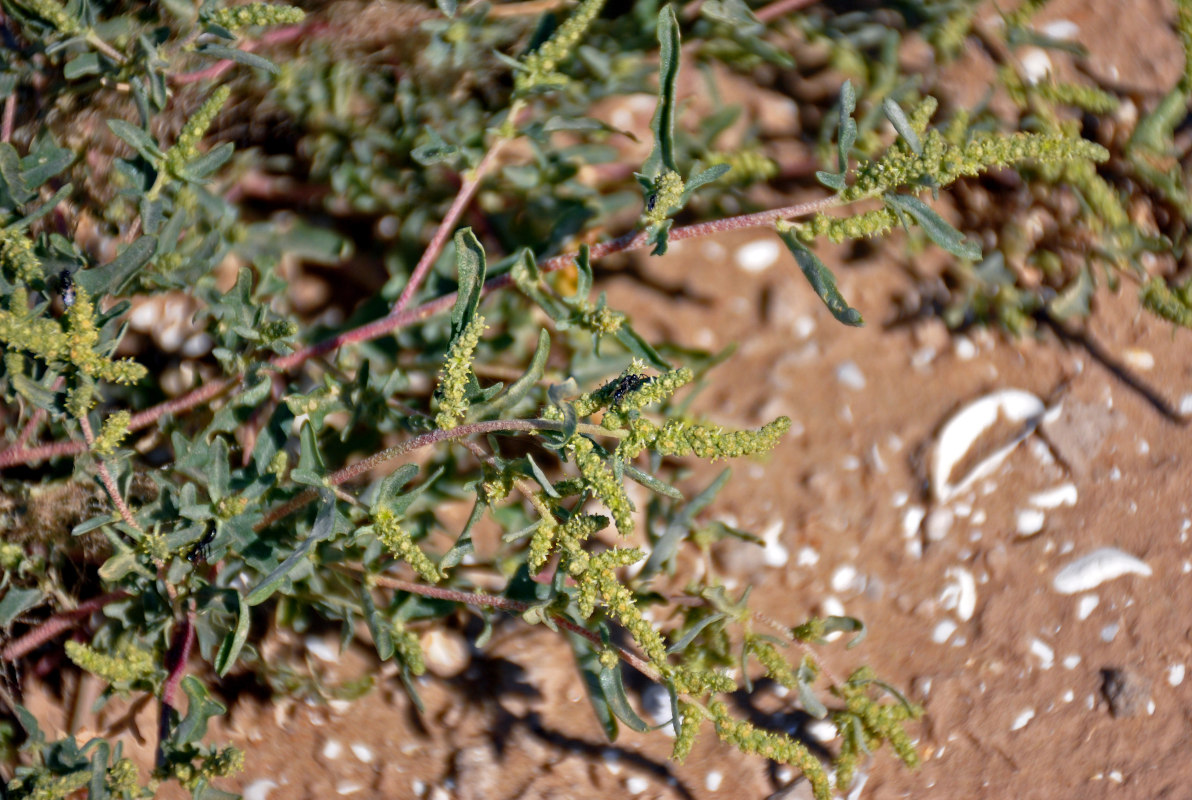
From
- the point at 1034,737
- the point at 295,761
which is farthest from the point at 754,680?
the point at 295,761

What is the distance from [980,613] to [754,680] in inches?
25.6

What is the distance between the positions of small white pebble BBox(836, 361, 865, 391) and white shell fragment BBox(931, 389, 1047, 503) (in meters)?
0.25

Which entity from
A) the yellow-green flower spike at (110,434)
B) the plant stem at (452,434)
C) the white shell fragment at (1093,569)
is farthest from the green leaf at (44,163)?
the white shell fragment at (1093,569)

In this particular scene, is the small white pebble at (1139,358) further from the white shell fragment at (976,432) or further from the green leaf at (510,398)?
the green leaf at (510,398)

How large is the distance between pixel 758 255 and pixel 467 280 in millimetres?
1150

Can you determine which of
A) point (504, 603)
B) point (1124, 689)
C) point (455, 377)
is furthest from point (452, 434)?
point (1124, 689)

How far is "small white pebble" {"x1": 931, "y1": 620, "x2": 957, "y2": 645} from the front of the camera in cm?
257

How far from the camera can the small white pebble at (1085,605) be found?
2.60 m

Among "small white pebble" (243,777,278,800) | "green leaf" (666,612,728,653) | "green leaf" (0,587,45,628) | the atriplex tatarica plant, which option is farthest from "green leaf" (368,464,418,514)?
"small white pebble" (243,777,278,800)

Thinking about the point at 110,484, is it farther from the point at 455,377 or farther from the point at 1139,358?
the point at 1139,358

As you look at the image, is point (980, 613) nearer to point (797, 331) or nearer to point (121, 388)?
point (797, 331)

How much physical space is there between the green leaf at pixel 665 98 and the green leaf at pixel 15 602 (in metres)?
1.66

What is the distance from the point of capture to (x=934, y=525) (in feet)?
8.34

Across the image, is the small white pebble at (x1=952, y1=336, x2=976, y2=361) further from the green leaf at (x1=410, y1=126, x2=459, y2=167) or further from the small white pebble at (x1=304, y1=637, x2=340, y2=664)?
the small white pebble at (x1=304, y1=637, x2=340, y2=664)
